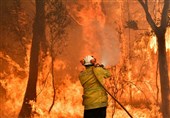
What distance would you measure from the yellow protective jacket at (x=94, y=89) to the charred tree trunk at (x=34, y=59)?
4.21 meters

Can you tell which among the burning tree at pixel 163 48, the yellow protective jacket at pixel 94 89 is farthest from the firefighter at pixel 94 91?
the burning tree at pixel 163 48

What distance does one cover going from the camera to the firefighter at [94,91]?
5.65 meters

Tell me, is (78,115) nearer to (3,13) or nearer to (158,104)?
(158,104)

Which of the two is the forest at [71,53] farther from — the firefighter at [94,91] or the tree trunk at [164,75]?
the firefighter at [94,91]

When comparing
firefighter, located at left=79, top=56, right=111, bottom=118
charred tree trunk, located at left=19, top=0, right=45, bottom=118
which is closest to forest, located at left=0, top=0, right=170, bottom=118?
charred tree trunk, located at left=19, top=0, right=45, bottom=118

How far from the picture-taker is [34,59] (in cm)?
975

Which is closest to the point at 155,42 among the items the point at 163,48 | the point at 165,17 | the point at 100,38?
the point at 163,48

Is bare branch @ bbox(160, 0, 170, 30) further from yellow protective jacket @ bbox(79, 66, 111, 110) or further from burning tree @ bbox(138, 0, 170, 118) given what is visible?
yellow protective jacket @ bbox(79, 66, 111, 110)

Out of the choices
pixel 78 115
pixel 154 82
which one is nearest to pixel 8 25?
pixel 78 115

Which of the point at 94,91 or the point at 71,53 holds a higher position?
the point at 71,53

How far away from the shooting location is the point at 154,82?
9.62m

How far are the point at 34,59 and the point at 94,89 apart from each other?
4460 millimetres

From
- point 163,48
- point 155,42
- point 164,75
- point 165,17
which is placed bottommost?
point 164,75

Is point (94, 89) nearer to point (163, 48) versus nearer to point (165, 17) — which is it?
point (163, 48)
